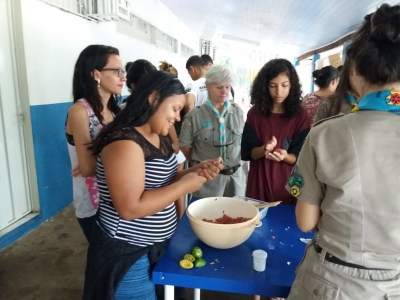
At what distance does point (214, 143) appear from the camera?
6.90ft

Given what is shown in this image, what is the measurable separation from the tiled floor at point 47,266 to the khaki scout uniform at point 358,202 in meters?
1.42

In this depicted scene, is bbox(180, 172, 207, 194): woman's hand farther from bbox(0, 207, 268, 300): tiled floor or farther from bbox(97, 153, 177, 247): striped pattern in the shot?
bbox(0, 207, 268, 300): tiled floor

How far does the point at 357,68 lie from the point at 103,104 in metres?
1.17

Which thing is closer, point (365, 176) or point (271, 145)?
point (365, 176)

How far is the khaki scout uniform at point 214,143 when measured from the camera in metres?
2.11

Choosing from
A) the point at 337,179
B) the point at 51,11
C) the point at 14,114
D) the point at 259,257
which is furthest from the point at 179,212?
the point at 51,11

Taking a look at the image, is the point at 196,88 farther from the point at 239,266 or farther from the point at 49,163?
the point at 239,266

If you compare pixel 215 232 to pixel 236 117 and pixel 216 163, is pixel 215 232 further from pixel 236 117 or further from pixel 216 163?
pixel 236 117

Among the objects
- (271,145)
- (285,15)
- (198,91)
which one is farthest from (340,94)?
(285,15)

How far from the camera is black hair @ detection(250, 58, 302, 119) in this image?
178cm

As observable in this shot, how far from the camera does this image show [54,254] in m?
2.47

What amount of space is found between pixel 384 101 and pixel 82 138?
3.72ft

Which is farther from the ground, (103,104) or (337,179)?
(103,104)

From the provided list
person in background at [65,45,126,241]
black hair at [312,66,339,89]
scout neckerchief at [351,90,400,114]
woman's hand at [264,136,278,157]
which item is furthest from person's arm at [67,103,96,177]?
black hair at [312,66,339,89]
